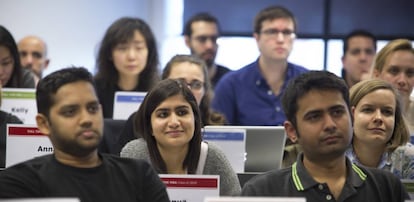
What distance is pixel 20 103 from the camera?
4668mm

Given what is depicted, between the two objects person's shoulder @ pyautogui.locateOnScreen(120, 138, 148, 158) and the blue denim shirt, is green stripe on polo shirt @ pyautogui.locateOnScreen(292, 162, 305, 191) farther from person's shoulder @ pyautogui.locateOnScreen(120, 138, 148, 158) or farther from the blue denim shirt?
the blue denim shirt

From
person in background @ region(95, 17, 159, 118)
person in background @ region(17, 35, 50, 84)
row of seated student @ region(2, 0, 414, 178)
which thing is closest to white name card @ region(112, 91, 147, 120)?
row of seated student @ region(2, 0, 414, 178)

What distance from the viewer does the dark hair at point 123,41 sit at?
5355mm

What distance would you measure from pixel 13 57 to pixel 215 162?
1.86 meters

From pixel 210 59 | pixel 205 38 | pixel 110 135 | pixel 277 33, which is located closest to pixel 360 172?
pixel 110 135

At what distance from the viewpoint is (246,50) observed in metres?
8.43

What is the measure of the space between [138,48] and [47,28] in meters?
2.44

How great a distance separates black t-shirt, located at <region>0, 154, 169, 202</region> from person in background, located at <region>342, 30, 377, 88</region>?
11.8 feet

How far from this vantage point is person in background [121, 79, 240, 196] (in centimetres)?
366

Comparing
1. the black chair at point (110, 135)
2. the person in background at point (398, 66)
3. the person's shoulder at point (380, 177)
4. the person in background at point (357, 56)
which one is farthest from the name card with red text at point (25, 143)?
the person in background at point (357, 56)

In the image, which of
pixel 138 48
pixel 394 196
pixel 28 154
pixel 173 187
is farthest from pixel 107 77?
pixel 394 196

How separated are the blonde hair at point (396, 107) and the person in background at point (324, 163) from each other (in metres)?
0.80

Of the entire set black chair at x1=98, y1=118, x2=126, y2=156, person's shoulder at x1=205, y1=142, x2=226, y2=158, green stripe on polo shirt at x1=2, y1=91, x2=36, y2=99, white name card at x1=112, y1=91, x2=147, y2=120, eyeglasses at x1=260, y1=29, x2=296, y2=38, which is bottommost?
black chair at x1=98, y1=118, x2=126, y2=156

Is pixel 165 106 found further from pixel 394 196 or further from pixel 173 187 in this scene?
pixel 394 196
